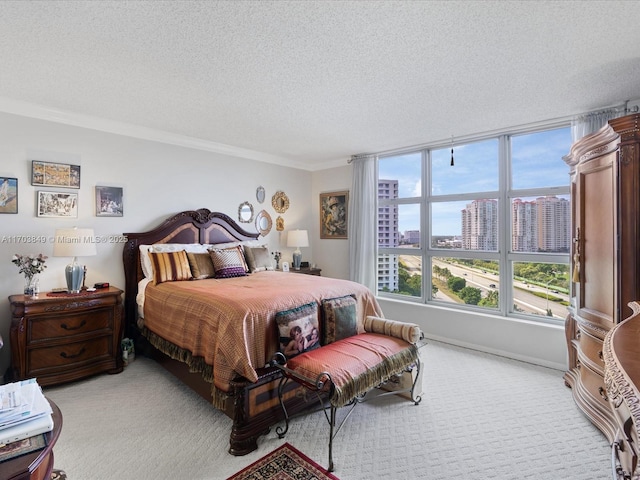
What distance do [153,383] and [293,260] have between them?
2812mm

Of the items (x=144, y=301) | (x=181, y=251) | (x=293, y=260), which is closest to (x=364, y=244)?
(x=293, y=260)

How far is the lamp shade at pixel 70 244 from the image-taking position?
9.73 feet

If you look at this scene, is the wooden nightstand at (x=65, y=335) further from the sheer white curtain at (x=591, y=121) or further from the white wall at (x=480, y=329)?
the sheer white curtain at (x=591, y=121)

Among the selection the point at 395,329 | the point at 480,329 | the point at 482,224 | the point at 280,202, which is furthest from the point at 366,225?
the point at 395,329

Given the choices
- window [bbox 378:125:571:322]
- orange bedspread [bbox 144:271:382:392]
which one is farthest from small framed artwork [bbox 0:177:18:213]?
window [bbox 378:125:571:322]

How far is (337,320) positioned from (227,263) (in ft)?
5.79

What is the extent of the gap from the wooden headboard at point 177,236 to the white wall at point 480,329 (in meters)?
1.76

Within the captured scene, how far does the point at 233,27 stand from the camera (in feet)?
6.37

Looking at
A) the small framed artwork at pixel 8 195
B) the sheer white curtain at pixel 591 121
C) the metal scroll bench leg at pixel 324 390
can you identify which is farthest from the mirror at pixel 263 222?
the sheer white curtain at pixel 591 121

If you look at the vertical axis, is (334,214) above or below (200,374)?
above

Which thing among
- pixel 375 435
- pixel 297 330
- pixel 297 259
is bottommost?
pixel 375 435

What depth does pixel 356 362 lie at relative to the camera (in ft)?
7.16

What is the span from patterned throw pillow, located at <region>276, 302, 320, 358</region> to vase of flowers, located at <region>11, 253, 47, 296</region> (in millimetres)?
2420

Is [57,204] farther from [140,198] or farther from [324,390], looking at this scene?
[324,390]
